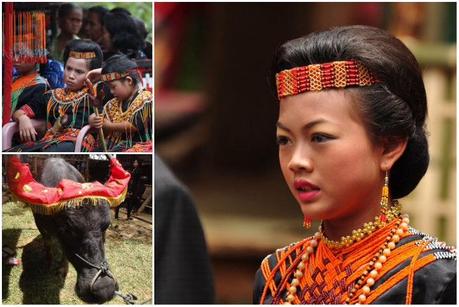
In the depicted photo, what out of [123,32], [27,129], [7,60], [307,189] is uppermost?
[123,32]

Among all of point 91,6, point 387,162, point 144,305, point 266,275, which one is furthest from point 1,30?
point 387,162

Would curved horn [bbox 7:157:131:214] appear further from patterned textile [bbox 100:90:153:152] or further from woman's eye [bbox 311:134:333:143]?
woman's eye [bbox 311:134:333:143]

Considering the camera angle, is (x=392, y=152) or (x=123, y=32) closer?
(x=392, y=152)

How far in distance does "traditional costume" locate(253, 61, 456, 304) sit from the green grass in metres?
0.88

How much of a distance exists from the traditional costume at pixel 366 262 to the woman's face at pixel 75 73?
1079 mm

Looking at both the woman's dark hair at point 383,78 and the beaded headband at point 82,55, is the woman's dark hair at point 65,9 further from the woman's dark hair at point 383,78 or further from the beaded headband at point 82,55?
the woman's dark hair at point 383,78

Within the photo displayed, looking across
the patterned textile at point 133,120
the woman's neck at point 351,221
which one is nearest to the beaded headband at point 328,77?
the woman's neck at point 351,221

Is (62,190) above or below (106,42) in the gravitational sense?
below

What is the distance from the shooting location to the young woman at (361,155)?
2.41m

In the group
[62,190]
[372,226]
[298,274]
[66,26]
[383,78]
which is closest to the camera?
[383,78]

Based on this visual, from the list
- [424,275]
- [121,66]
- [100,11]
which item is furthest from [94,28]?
[424,275]

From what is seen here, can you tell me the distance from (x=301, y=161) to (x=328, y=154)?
0.24ft

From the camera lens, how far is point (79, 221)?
3.36 metres

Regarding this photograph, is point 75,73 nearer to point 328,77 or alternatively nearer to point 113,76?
point 113,76
